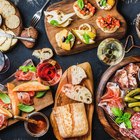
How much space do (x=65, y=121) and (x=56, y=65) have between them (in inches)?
13.2

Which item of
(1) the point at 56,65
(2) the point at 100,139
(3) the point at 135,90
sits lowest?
(2) the point at 100,139

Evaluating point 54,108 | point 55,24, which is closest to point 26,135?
point 54,108

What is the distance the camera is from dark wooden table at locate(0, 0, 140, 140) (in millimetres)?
3490

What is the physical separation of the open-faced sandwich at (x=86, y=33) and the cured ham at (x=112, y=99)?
0.29 metres

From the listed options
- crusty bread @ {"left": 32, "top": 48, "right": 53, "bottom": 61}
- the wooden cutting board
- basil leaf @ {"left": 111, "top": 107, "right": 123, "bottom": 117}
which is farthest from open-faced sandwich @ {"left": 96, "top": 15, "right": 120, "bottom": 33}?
basil leaf @ {"left": 111, "top": 107, "right": 123, "bottom": 117}

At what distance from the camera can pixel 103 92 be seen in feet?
11.2

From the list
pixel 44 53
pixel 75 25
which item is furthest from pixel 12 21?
pixel 75 25

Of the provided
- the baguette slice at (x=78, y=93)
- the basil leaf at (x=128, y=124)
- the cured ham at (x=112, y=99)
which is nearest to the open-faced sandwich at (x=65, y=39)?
the baguette slice at (x=78, y=93)

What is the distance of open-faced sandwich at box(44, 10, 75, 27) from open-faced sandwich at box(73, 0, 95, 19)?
0.04 m

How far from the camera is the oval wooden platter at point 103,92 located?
11.1 ft

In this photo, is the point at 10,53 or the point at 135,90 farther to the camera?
the point at 10,53

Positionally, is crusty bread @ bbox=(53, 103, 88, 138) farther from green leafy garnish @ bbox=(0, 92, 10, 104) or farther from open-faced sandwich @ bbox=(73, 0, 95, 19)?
open-faced sandwich @ bbox=(73, 0, 95, 19)

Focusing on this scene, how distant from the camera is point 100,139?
11.4 ft

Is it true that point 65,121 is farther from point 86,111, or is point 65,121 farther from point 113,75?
Result: point 113,75
